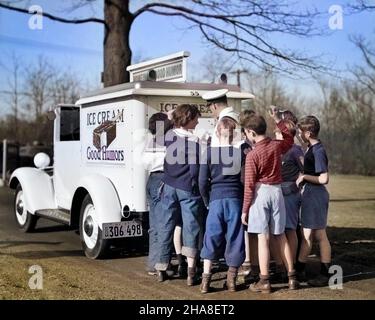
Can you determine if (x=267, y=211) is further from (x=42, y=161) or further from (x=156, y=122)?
(x=42, y=161)

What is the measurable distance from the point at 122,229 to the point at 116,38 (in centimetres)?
611

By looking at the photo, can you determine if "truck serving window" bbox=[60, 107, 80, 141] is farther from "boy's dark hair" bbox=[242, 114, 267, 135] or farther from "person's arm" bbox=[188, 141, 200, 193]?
"boy's dark hair" bbox=[242, 114, 267, 135]

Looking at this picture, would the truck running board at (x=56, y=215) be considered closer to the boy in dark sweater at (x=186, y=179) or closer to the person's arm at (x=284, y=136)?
the boy in dark sweater at (x=186, y=179)

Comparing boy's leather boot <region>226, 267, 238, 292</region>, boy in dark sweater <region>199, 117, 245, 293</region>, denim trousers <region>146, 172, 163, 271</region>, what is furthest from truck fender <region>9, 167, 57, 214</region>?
boy's leather boot <region>226, 267, 238, 292</region>

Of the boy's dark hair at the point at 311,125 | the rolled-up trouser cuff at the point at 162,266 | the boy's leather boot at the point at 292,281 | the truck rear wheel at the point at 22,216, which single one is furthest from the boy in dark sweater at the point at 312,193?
the truck rear wheel at the point at 22,216

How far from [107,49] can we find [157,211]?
6.54 metres

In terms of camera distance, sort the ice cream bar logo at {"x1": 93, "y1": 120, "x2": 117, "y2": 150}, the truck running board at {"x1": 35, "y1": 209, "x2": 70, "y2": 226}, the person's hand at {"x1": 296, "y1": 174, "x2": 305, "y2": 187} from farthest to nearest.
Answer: the truck running board at {"x1": 35, "y1": 209, "x2": 70, "y2": 226}
the ice cream bar logo at {"x1": 93, "y1": 120, "x2": 117, "y2": 150}
the person's hand at {"x1": 296, "y1": 174, "x2": 305, "y2": 187}

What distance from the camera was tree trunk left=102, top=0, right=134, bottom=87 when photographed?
12.1 m

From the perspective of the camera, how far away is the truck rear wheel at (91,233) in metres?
7.30

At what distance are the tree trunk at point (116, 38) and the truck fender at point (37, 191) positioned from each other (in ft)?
10.2

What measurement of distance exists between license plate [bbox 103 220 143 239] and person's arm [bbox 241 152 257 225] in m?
1.90

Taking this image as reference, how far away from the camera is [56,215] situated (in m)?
8.68

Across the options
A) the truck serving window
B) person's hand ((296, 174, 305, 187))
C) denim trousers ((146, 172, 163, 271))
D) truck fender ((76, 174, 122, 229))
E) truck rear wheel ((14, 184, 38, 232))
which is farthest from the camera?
truck rear wheel ((14, 184, 38, 232))

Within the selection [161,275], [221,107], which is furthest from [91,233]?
[221,107]
